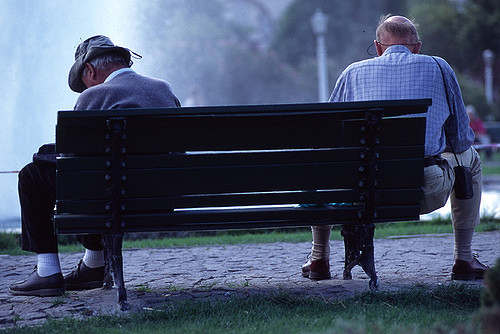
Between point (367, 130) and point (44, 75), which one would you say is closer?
point (367, 130)

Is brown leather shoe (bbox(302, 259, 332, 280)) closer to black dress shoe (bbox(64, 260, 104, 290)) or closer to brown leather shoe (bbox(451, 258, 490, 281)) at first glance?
brown leather shoe (bbox(451, 258, 490, 281))

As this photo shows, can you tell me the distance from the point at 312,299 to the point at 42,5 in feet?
37.6

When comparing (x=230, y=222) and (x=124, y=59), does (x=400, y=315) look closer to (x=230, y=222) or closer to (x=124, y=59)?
(x=230, y=222)

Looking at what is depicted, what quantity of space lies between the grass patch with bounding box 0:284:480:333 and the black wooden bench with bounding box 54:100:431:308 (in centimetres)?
39

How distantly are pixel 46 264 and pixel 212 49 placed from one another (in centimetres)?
4957

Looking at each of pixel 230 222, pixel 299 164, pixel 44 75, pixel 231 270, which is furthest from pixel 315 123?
pixel 44 75

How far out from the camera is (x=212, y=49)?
53.8 meters

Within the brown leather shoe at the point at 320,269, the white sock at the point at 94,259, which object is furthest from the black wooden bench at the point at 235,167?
the brown leather shoe at the point at 320,269

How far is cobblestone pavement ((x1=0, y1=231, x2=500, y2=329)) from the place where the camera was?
4609 millimetres

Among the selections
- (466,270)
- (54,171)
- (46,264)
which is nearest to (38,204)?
(54,171)

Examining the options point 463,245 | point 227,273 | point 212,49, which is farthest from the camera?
point 212,49

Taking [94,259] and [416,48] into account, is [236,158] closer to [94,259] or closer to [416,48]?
[94,259]

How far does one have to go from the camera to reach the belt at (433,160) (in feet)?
16.1

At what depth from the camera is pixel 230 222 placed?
4445mm
